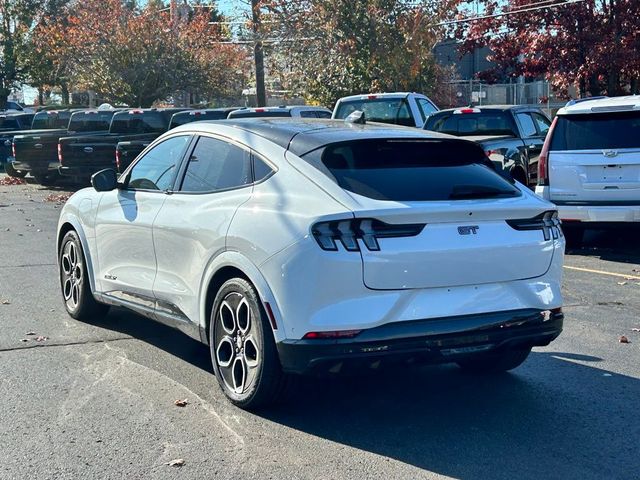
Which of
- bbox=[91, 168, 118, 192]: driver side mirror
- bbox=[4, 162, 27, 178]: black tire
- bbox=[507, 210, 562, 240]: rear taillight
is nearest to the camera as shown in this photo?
bbox=[507, 210, 562, 240]: rear taillight

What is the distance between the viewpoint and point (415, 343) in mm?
5203

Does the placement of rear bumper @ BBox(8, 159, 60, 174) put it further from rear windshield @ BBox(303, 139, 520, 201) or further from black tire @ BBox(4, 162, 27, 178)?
rear windshield @ BBox(303, 139, 520, 201)

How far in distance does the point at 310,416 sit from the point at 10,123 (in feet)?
89.4

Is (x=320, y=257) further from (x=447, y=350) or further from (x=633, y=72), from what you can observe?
(x=633, y=72)

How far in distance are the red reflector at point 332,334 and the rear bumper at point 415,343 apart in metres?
0.02

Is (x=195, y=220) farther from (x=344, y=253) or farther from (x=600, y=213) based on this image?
(x=600, y=213)

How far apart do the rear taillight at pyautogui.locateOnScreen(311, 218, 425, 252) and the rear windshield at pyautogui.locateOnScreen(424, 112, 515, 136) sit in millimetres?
10000

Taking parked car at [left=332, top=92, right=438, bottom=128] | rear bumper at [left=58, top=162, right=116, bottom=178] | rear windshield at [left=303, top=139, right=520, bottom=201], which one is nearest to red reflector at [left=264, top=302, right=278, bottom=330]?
rear windshield at [left=303, top=139, right=520, bottom=201]

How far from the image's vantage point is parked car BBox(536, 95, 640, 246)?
1146 cm

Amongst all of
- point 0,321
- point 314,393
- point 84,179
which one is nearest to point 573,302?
point 314,393

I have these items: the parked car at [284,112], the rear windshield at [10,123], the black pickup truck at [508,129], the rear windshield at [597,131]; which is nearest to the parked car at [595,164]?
the rear windshield at [597,131]

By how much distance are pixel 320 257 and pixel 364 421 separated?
1153 millimetres

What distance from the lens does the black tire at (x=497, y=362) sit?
6.43m

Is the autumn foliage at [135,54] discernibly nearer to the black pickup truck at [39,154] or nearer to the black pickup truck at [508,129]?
the black pickup truck at [39,154]
